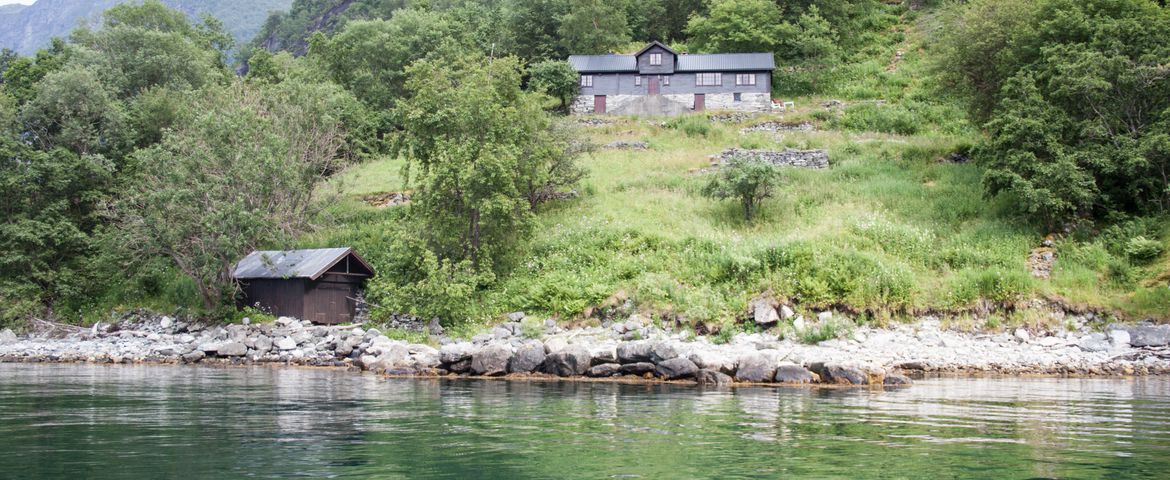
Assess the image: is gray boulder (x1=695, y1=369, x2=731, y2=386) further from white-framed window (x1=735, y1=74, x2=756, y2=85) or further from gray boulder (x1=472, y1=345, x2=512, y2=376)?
white-framed window (x1=735, y1=74, x2=756, y2=85)

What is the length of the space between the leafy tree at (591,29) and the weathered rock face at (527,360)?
2296 inches

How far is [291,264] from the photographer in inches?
1612

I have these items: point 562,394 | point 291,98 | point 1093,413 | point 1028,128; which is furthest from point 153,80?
point 1093,413

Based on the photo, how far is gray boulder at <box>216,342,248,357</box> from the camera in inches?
1337

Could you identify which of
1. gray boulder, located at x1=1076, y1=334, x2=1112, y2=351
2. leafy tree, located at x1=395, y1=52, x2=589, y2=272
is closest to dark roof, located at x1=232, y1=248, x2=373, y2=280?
leafy tree, located at x1=395, y1=52, x2=589, y2=272

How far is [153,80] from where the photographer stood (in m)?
63.0

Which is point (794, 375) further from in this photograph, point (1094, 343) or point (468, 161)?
point (468, 161)

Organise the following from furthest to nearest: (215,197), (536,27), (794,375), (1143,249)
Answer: (536,27) < (215,197) < (1143,249) < (794,375)

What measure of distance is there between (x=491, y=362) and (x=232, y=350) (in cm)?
1310

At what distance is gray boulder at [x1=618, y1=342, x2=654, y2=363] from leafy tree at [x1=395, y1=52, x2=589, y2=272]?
1259 cm

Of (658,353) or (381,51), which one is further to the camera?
(381,51)

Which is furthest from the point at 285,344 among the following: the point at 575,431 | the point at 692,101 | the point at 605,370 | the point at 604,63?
the point at 692,101

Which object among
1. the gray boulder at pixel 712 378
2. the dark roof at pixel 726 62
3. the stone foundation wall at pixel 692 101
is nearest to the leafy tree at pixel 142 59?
the stone foundation wall at pixel 692 101

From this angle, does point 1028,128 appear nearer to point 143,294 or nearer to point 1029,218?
point 1029,218
